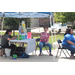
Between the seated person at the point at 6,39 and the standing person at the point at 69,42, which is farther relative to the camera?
the seated person at the point at 6,39

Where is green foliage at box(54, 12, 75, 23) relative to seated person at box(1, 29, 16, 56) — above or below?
above

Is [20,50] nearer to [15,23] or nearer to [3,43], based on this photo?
[3,43]

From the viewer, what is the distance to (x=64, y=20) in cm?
2156

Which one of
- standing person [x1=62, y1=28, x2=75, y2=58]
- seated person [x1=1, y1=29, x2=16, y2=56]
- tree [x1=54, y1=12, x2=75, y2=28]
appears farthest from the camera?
tree [x1=54, y1=12, x2=75, y2=28]

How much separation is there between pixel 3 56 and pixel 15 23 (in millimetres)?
8505

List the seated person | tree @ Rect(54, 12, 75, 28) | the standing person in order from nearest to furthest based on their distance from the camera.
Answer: the standing person
the seated person
tree @ Rect(54, 12, 75, 28)

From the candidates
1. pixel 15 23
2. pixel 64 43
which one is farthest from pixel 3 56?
pixel 15 23

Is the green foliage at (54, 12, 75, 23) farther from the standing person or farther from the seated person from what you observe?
the seated person

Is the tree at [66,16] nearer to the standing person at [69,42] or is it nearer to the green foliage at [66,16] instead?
the green foliage at [66,16]

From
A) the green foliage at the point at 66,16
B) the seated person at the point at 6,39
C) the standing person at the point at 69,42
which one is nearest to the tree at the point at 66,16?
the green foliage at the point at 66,16

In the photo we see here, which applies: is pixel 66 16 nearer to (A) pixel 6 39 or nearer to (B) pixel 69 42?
(B) pixel 69 42

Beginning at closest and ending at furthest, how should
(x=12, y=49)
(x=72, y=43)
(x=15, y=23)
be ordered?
(x=72, y=43)
(x=12, y=49)
(x=15, y=23)

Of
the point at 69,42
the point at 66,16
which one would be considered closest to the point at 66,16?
the point at 66,16

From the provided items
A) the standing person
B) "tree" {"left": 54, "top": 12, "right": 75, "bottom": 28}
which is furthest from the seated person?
"tree" {"left": 54, "top": 12, "right": 75, "bottom": 28}
